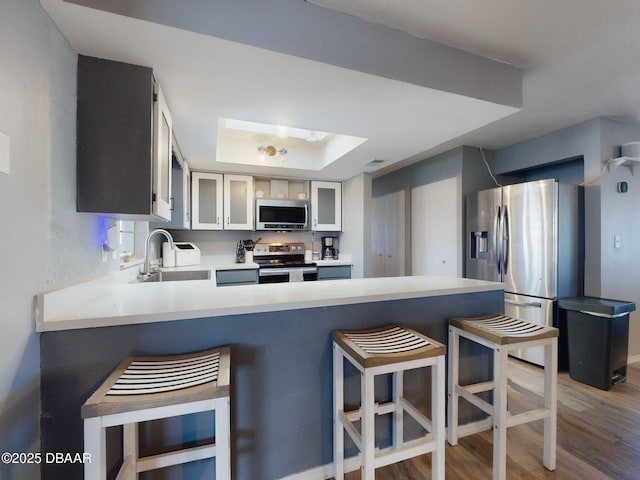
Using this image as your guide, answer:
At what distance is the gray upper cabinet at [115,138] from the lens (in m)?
1.27

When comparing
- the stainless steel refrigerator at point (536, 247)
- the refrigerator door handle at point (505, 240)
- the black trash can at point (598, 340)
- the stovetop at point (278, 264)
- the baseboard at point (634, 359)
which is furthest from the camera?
the stovetop at point (278, 264)

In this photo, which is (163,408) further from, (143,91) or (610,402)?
(610,402)

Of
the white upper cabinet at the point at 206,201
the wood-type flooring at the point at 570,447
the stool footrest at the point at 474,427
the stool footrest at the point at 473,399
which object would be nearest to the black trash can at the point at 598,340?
the wood-type flooring at the point at 570,447

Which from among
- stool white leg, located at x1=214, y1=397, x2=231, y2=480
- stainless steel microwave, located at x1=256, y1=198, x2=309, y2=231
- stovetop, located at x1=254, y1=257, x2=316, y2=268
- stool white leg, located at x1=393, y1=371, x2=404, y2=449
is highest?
stainless steel microwave, located at x1=256, y1=198, x2=309, y2=231

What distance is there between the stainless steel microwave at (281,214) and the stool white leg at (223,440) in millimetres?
3047

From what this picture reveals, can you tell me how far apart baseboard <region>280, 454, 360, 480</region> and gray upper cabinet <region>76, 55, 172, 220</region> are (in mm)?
1473

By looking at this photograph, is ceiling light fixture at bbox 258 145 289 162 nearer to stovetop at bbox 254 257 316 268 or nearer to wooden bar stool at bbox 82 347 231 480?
stovetop at bbox 254 257 316 268

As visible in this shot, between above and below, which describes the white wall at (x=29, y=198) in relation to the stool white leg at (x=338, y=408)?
above

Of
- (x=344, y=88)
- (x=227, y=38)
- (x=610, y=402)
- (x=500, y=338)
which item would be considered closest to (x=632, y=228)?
(x=610, y=402)

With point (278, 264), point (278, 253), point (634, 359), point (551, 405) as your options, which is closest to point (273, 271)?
point (278, 264)

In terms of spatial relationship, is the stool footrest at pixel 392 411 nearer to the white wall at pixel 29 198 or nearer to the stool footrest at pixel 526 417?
the stool footrest at pixel 526 417

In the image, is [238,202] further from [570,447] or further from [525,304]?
[570,447]

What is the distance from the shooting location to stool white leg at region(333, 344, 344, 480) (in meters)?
1.34

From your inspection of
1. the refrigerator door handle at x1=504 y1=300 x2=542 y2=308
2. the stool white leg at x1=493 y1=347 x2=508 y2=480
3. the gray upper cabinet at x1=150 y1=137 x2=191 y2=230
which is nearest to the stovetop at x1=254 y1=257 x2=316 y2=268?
the gray upper cabinet at x1=150 y1=137 x2=191 y2=230
